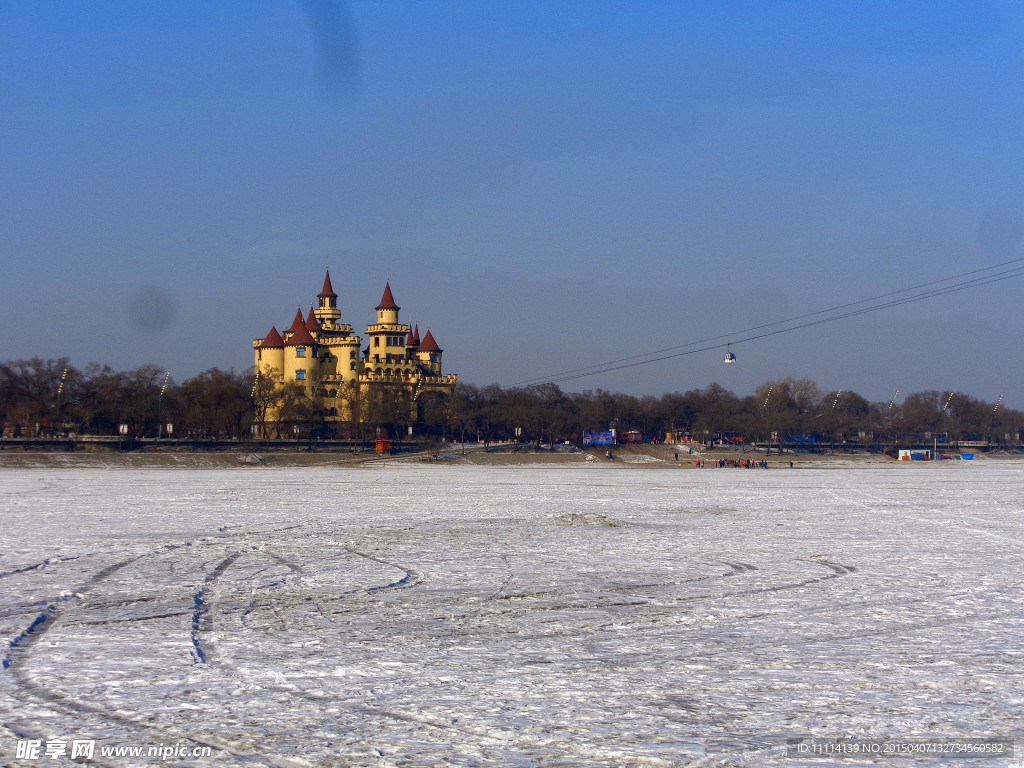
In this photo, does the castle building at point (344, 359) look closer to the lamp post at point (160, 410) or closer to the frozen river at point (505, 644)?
the lamp post at point (160, 410)

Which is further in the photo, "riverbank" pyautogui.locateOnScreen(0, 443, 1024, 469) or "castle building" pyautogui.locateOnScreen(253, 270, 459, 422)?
"castle building" pyautogui.locateOnScreen(253, 270, 459, 422)

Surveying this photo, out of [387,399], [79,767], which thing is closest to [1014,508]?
[79,767]

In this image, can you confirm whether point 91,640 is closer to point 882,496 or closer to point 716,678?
point 716,678

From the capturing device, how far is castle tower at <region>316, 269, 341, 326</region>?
415 feet

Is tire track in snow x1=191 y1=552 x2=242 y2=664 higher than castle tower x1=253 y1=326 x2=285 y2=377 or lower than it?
lower

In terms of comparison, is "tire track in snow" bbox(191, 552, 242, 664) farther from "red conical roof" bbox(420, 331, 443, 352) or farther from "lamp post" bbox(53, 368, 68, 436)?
"red conical roof" bbox(420, 331, 443, 352)

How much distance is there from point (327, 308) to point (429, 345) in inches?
541

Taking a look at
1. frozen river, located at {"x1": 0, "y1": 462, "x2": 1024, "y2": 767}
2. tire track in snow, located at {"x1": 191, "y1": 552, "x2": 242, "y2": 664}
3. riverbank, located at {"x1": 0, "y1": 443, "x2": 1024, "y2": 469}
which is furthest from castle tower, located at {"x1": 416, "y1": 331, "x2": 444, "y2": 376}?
tire track in snow, located at {"x1": 191, "y1": 552, "x2": 242, "y2": 664}

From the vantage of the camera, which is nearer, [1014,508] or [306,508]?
[306,508]

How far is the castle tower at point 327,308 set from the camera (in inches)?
4980

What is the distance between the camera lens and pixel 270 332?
123 meters

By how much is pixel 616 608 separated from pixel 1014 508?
22229 millimetres

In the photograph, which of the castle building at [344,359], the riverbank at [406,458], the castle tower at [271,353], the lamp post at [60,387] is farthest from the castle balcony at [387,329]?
the lamp post at [60,387]

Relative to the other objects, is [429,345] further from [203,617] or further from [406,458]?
[203,617]
